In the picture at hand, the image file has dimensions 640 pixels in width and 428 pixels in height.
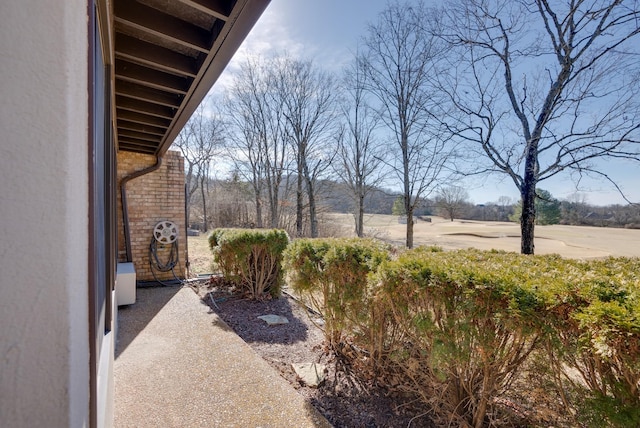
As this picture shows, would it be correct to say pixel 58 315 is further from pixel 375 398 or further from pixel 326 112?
pixel 326 112

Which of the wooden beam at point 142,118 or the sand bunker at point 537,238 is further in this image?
the sand bunker at point 537,238

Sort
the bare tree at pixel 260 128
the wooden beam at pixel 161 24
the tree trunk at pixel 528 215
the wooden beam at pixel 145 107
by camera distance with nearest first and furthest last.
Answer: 1. the wooden beam at pixel 161 24
2. the wooden beam at pixel 145 107
3. the tree trunk at pixel 528 215
4. the bare tree at pixel 260 128

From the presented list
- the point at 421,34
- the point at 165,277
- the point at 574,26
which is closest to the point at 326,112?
the point at 421,34

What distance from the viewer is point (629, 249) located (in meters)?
12.1

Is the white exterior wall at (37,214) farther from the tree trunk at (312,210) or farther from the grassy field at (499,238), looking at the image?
the tree trunk at (312,210)

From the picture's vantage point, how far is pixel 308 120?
14234 millimetres

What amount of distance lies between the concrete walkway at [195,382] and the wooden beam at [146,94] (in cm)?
278

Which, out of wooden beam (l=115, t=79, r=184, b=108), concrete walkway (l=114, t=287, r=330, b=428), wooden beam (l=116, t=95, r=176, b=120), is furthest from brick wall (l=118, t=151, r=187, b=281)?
wooden beam (l=115, t=79, r=184, b=108)

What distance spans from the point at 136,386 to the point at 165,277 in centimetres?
403

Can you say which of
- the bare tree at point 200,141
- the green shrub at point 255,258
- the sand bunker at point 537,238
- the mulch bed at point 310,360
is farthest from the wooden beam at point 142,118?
the bare tree at point 200,141

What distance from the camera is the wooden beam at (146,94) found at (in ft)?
10.1

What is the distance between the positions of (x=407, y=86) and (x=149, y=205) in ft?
31.8

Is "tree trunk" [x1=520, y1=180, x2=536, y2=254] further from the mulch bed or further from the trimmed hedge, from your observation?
the mulch bed

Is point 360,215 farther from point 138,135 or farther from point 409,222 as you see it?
point 138,135
